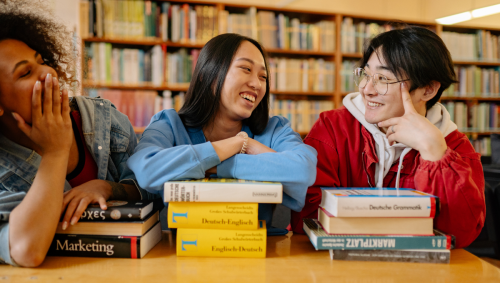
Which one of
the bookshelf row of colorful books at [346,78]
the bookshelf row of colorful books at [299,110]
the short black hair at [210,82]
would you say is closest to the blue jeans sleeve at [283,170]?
the short black hair at [210,82]

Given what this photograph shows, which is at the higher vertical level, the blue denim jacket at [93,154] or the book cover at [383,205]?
the blue denim jacket at [93,154]

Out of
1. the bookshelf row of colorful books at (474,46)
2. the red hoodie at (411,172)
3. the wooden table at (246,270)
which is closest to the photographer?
the wooden table at (246,270)

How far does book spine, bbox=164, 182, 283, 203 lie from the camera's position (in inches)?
31.1

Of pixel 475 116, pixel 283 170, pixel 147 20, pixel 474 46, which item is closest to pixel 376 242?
pixel 283 170

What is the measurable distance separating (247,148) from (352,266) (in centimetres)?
43

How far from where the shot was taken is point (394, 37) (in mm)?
1228

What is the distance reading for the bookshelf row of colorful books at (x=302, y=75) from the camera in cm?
366

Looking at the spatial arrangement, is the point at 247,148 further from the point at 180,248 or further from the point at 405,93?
the point at 405,93

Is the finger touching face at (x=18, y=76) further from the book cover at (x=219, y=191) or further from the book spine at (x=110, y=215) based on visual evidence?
the book cover at (x=219, y=191)

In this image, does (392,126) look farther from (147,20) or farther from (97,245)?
(147,20)

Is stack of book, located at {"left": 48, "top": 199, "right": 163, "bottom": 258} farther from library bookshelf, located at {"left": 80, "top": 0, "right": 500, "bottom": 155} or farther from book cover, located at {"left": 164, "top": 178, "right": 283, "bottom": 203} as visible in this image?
library bookshelf, located at {"left": 80, "top": 0, "right": 500, "bottom": 155}

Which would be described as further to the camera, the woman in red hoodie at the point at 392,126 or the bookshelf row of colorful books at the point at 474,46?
the bookshelf row of colorful books at the point at 474,46

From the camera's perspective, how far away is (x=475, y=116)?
431 centimetres

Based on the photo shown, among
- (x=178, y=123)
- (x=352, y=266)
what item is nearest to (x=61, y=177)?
(x=178, y=123)
